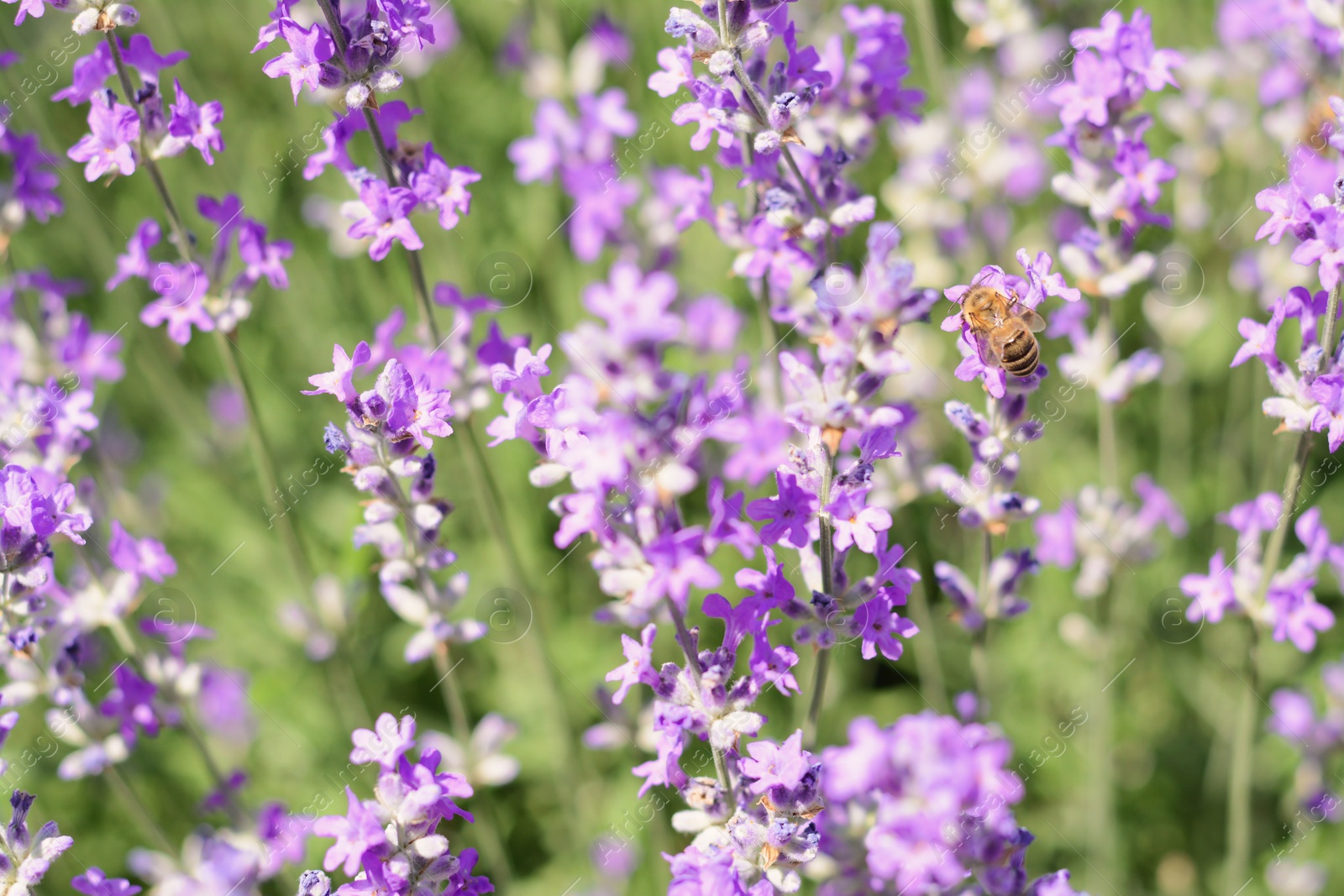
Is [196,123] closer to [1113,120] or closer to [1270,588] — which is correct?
[1113,120]

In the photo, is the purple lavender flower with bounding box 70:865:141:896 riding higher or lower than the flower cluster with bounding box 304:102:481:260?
lower

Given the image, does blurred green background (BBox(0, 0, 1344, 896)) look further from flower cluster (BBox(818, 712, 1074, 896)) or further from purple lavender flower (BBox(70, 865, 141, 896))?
purple lavender flower (BBox(70, 865, 141, 896))

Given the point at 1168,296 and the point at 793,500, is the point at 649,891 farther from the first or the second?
the point at 1168,296

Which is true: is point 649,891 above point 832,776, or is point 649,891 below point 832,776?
above

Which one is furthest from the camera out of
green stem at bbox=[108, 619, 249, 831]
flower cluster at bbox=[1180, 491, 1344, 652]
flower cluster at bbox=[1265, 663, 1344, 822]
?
flower cluster at bbox=[1265, 663, 1344, 822]

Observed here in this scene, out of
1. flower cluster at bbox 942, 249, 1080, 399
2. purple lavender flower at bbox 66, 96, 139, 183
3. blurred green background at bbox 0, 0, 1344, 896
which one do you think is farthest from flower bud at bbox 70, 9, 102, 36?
flower cluster at bbox 942, 249, 1080, 399

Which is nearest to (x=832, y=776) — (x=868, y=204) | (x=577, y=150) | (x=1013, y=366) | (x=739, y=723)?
(x=739, y=723)

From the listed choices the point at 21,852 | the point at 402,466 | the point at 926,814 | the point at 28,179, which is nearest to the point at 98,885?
the point at 21,852
